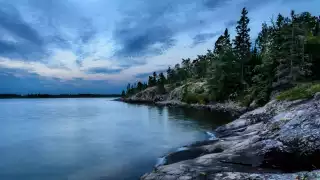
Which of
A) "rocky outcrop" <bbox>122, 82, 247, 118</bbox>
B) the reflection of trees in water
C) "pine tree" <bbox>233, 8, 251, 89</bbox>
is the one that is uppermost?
"pine tree" <bbox>233, 8, 251, 89</bbox>

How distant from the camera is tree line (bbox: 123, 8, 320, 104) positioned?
167 feet

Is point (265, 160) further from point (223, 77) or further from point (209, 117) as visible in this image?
point (223, 77)

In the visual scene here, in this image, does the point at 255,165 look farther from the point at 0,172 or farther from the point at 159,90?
the point at 159,90

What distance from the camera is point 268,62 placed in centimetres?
5634

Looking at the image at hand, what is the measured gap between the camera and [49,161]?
74.6ft

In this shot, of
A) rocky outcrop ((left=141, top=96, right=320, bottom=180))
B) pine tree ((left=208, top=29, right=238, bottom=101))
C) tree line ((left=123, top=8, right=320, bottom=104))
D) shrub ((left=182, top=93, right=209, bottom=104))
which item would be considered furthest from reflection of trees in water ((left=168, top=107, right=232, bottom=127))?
shrub ((left=182, top=93, right=209, bottom=104))

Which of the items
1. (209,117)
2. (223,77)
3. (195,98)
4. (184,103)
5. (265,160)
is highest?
(223,77)

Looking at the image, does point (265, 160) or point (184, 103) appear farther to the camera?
point (184, 103)

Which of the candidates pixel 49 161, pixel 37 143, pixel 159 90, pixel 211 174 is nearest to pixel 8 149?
pixel 37 143

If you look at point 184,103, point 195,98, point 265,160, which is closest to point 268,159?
point 265,160

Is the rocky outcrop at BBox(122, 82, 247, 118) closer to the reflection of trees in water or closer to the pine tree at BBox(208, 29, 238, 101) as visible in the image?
the reflection of trees in water

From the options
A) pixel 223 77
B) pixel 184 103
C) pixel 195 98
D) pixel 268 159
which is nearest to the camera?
pixel 268 159

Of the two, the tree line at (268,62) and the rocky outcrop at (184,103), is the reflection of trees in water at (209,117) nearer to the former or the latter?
the rocky outcrop at (184,103)

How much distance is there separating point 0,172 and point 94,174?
8066mm
